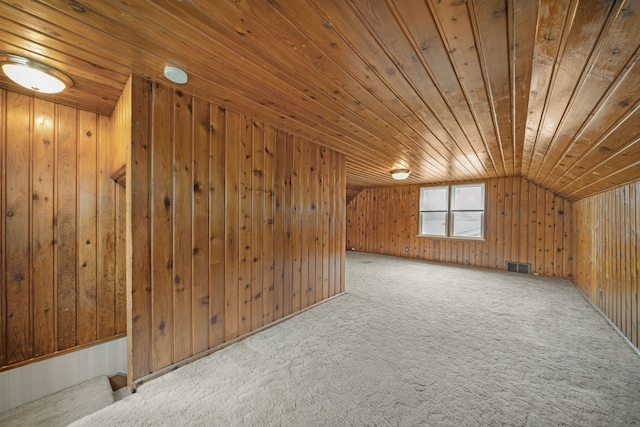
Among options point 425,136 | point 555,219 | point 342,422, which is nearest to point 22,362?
point 342,422

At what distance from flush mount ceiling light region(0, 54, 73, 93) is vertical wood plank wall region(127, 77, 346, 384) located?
1.37 feet

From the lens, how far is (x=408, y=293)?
3498mm

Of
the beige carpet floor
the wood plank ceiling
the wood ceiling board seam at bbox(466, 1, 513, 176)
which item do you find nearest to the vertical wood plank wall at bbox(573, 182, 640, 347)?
the beige carpet floor

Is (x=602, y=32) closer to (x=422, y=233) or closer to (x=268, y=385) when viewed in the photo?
(x=268, y=385)

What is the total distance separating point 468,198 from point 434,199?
2.47 ft

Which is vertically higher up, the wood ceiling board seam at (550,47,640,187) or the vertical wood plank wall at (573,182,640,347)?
the wood ceiling board seam at (550,47,640,187)

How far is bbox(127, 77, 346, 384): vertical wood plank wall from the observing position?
160 cm

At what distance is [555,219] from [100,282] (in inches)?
273

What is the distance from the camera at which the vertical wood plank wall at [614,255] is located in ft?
6.79

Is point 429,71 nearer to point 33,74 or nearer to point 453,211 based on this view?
point 33,74

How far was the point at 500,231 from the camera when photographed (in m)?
5.01

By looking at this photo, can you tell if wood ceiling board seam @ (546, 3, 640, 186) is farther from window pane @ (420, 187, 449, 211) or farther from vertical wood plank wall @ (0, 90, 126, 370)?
window pane @ (420, 187, 449, 211)

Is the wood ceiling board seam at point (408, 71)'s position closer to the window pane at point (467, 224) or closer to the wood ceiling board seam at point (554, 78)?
Answer: the wood ceiling board seam at point (554, 78)

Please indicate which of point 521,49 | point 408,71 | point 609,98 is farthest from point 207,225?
point 609,98
